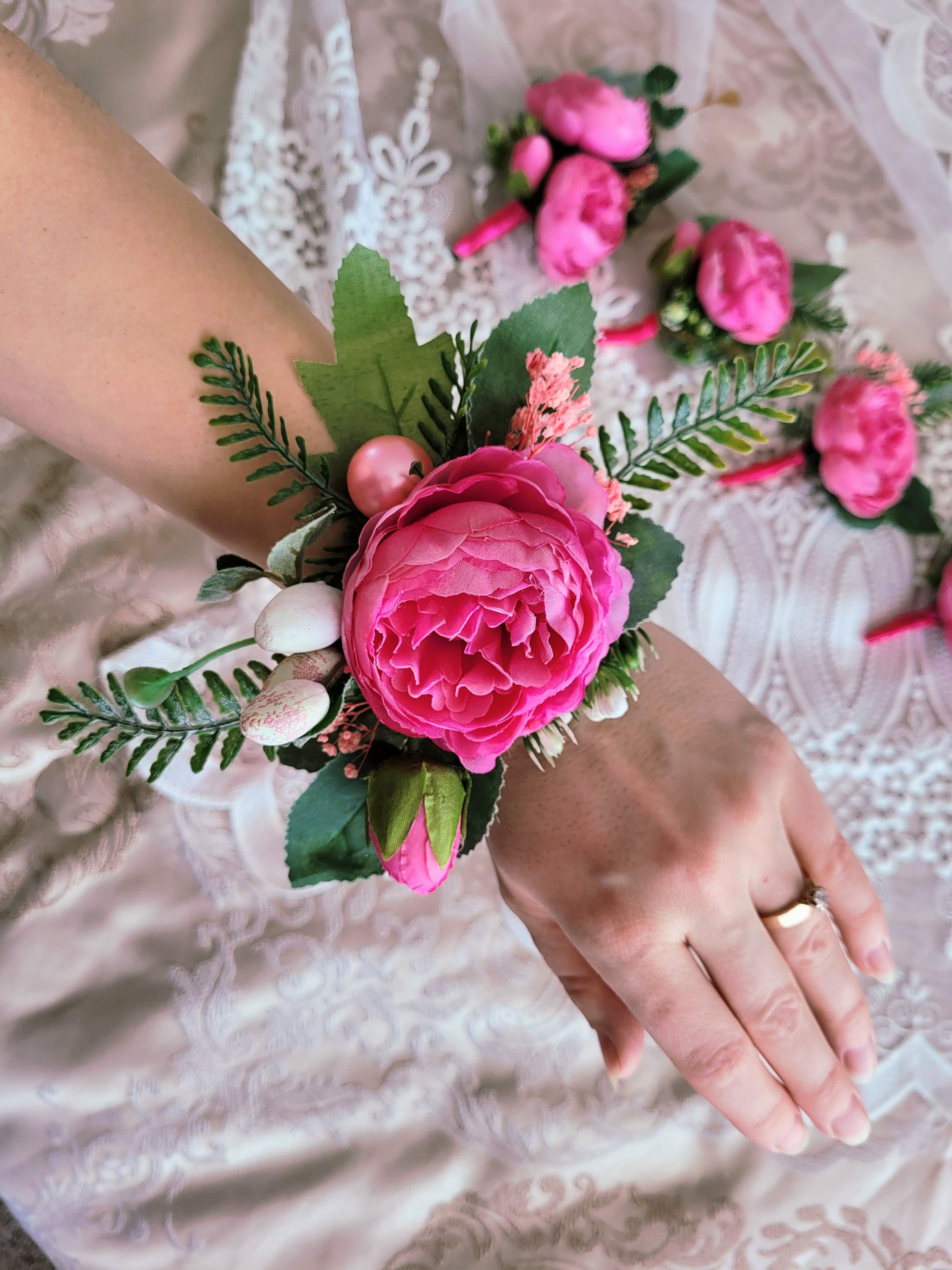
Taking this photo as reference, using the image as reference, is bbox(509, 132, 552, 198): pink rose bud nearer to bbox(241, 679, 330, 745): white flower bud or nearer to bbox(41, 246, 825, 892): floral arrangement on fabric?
bbox(41, 246, 825, 892): floral arrangement on fabric

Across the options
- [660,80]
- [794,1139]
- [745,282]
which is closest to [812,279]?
[745,282]

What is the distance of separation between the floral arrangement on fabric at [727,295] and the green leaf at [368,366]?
32 cm

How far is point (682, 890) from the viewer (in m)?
0.66

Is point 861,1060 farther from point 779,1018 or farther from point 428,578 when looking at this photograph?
point 428,578

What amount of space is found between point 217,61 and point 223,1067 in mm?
971

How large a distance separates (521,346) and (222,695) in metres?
0.26

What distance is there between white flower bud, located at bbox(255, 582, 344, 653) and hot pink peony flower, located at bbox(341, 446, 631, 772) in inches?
1.2

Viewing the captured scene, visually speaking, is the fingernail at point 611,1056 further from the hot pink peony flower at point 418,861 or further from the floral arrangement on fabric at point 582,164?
the floral arrangement on fabric at point 582,164

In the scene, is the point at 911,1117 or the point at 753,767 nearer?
the point at 753,767

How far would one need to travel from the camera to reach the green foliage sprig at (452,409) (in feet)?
1.43

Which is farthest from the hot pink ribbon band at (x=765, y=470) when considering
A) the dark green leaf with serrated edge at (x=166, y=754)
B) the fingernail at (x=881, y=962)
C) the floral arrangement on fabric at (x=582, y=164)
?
the dark green leaf with serrated edge at (x=166, y=754)

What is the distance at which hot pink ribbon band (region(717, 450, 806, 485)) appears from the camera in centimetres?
81

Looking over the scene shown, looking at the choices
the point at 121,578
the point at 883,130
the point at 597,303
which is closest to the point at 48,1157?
the point at 121,578

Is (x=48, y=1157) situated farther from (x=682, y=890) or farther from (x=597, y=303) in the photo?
(x=597, y=303)
